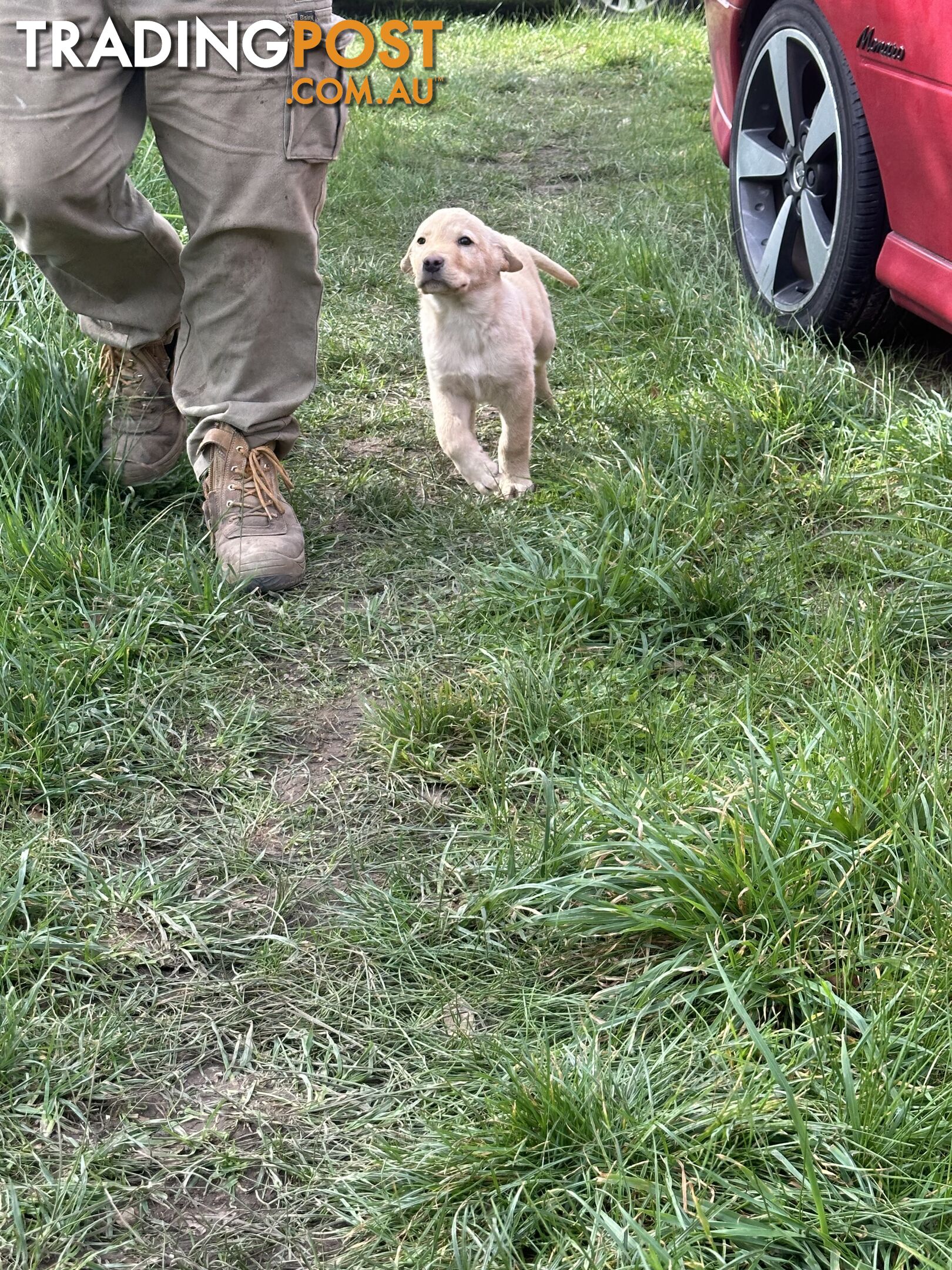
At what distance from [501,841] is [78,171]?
166 centimetres

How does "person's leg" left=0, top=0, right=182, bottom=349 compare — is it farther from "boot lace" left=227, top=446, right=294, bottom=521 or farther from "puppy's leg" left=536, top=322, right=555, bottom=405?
"puppy's leg" left=536, top=322, right=555, bottom=405

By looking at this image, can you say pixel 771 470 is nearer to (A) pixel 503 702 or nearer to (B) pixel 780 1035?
(A) pixel 503 702

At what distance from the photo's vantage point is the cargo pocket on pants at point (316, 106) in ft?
9.14

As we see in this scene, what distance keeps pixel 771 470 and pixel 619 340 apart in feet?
3.91

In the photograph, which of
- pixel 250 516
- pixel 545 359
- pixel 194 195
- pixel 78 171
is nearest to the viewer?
pixel 78 171

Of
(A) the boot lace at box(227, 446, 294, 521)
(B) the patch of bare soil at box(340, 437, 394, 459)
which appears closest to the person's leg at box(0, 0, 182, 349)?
(A) the boot lace at box(227, 446, 294, 521)

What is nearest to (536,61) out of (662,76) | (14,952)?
(662,76)

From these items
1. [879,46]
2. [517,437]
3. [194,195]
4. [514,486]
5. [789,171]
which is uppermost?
[879,46]

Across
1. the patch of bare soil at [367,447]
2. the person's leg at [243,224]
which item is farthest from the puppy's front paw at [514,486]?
the person's leg at [243,224]

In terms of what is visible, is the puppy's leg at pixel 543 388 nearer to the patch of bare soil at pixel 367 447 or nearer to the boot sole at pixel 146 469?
the patch of bare soil at pixel 367 447

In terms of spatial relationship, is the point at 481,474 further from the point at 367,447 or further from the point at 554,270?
the point at 554,270

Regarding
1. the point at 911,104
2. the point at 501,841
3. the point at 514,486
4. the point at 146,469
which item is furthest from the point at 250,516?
the point at 911,104

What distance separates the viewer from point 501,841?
2174mm

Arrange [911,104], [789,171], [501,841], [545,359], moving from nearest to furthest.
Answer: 1. [501,841]
2. [911,104]
3. [545,359]
4. [789,171]
